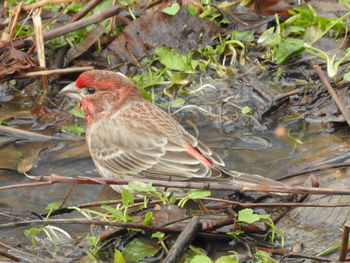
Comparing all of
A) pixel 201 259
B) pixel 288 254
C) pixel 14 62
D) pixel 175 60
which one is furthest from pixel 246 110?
pixel 201 259

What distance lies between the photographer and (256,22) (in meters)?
8.88

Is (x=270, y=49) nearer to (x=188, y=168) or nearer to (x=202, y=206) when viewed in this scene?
(x=188, y=168)

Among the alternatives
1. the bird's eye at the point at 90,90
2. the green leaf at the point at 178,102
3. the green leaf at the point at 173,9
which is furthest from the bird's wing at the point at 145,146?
the green leaf at the point at 173,9

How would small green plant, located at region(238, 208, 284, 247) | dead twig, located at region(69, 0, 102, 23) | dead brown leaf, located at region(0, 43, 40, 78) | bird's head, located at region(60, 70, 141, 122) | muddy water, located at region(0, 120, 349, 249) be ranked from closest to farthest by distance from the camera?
small green plant, located at region(238, 208, 284, 247) < muddy water, located at region(0, 120, 349, 249) < bird's head, located at region(60, 70, 141, 122) < dead brown leaf, located at region(0, 43, 40, 78) < dead twig, located at region(69, 0, 102, 23)

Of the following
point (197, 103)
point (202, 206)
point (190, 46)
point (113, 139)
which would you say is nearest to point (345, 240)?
point (202, 206)

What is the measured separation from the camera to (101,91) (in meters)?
7.32

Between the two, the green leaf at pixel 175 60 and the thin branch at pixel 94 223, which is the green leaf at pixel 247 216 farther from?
the green leaf at pixel 175 60

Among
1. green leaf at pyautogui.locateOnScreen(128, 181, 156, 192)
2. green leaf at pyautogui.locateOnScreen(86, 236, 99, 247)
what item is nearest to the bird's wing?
green leaf at pyautogui.locateOnScreen(128, 181, 156, 192)

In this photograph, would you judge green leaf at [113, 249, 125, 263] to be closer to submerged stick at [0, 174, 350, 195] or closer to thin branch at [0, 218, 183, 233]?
thin branch at [0, 218, 183, 233]

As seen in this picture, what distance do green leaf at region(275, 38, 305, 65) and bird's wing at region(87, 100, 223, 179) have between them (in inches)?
69.4

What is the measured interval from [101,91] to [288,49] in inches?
84.1

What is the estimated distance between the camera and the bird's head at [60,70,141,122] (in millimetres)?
7262

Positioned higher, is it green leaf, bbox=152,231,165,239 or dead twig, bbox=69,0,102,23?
dead twig, bbox=69,0,102,23

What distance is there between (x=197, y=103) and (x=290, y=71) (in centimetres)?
103
